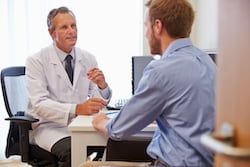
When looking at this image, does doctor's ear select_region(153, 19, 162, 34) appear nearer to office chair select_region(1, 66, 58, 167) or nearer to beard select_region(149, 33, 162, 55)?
beard select_region(149, 33, 162, 55)

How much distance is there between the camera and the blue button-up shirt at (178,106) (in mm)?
1413

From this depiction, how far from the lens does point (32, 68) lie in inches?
102

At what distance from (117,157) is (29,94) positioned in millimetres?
853

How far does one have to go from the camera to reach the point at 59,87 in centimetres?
261

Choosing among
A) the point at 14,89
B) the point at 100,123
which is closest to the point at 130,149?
the point at 100,123

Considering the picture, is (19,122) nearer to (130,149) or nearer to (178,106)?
(130,149)

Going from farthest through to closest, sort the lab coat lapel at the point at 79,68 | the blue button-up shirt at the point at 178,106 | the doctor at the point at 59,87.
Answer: the lab coat lapel at the point at 79,68
the doctor at the point at 59,87
the blue button-up shirt at the point at 178,106

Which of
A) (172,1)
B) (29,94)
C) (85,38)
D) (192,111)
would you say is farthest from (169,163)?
(85,38)

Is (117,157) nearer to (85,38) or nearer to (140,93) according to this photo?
(140,93)

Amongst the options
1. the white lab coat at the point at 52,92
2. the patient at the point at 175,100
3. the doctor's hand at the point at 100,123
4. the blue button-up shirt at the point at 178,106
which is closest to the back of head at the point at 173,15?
the patient at the point at 175,100

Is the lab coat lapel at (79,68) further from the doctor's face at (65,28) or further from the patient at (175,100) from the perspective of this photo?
the patient at (175,100)

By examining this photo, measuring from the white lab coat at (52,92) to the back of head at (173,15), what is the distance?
3.22ft

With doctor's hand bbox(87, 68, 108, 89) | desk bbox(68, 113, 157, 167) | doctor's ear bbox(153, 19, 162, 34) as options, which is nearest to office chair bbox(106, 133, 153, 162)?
desk bbox(68, 113, 157, 167)

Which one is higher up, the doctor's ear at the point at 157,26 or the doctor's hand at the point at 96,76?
the doctor's ear at the point at 157,26
